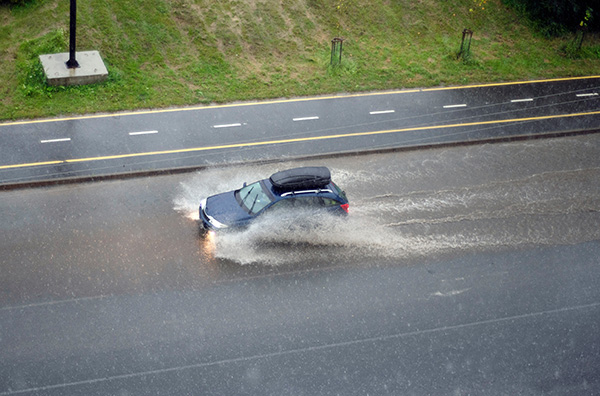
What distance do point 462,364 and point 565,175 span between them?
9.05m

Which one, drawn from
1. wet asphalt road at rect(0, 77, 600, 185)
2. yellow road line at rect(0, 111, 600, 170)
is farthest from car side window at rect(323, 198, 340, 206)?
yellow road line at rect(0, 111, 600, 170)

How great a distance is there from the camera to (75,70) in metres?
21.5

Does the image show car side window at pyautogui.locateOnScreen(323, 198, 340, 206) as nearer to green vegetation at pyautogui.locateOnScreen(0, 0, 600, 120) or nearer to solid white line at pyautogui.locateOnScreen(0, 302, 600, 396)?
solid white line at pyautogui.locateOnScreen(0, 302, 600, 396)

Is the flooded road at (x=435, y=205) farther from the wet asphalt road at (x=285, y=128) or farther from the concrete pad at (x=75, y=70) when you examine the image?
the concrete pad at (x=75, y=70)

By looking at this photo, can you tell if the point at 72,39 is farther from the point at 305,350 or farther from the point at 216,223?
the point at 305,350

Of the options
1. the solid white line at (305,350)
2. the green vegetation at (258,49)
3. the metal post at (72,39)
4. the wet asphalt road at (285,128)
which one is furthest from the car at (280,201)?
the metal post at (72,39)

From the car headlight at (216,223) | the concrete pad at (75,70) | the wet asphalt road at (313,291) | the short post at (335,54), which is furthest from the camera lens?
the short post at (335,54)

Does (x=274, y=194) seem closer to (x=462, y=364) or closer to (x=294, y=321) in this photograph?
(x=294, y=321)

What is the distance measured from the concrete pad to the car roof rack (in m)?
9.69

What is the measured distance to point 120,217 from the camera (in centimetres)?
1625

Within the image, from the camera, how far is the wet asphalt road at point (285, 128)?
18.4 m

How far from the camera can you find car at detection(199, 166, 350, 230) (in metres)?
15.4

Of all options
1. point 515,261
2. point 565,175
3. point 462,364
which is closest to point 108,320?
point 462,364

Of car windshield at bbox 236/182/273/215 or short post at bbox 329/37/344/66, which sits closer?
car windshield at bbox 236/182/273/215
